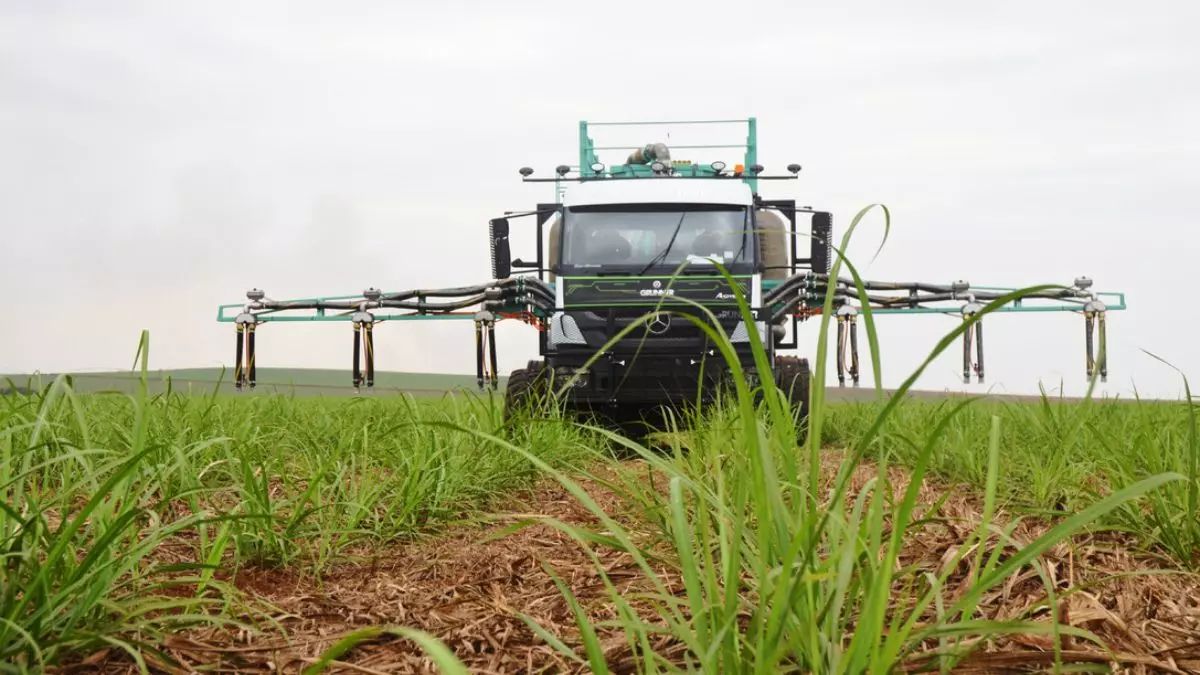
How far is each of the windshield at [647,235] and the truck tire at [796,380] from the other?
123 cm

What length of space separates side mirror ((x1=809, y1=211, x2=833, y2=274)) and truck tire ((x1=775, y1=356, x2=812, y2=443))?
3.60 feet

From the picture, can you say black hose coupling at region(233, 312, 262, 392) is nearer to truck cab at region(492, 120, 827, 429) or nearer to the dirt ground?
Result: truck cab at region(492, 120, 827, 429)

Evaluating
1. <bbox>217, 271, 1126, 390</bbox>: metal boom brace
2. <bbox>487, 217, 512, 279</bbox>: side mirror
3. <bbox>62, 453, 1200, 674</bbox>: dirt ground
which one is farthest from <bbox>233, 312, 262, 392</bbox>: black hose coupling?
<bbox>62, 453, 1200, 674</bbox>: dirt ground

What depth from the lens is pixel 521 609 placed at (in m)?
2.62

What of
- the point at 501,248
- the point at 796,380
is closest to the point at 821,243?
the point at 796,380

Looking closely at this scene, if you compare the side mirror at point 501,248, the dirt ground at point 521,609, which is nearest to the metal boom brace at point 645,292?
the side mirror at point 501,248

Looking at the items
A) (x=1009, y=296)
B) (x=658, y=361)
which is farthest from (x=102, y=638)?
(x=658, y=361)

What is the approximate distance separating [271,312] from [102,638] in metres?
16.2

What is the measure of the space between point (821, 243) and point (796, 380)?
2016 millimetres

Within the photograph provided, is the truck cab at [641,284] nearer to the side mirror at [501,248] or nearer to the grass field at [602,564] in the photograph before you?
the side mirror at [501,248]

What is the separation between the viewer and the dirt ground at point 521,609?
2.14 meters

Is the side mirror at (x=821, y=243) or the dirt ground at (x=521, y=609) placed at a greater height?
the side mirror at (x=821, y=243)

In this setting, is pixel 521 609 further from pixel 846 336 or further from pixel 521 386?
pixel 846 336

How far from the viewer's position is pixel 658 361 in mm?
9453
